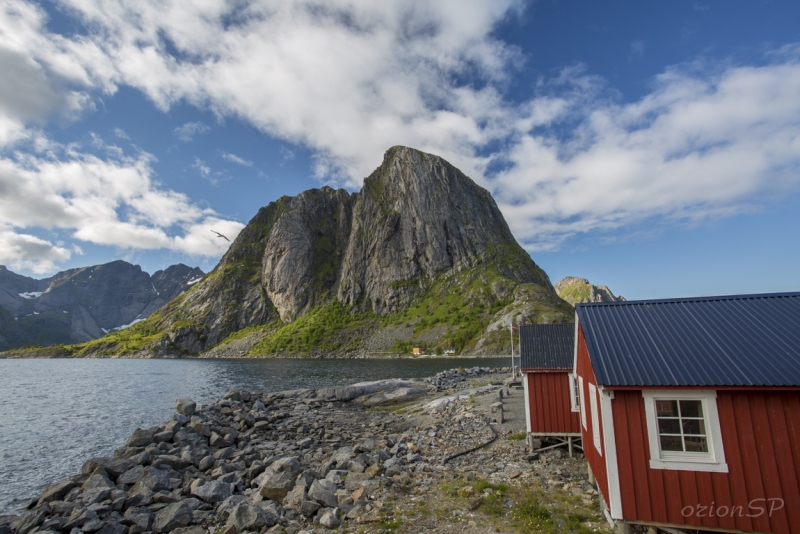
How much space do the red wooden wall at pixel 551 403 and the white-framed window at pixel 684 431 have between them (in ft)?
28.7

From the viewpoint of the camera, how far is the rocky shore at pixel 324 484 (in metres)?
12.8

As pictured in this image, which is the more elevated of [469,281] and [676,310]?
[469,281]

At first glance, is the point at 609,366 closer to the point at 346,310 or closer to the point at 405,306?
the point at 405,306

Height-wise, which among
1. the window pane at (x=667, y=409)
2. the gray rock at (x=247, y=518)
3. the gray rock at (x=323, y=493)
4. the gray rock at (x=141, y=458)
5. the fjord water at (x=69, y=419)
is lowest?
the fjord water at (x=69, y=419)

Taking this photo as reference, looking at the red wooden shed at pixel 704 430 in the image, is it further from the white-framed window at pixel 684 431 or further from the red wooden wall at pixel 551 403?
the red wooden wall at pixel 551 403

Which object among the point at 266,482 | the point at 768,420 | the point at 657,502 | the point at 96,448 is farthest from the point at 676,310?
the point at 96,448

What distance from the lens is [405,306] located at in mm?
181625

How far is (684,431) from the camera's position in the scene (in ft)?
34.9

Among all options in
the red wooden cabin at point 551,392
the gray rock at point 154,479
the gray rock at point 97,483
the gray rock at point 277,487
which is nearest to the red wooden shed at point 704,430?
the red wooden cabin at point 551,392

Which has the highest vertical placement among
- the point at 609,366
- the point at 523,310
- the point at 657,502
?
the point at 523,310

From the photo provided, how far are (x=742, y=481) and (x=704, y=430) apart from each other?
1340mm

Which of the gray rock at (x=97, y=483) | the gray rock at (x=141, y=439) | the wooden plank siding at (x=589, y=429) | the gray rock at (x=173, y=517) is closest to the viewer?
the wooden plank siding at (x=589, y=429)

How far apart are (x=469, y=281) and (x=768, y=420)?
163499 mm

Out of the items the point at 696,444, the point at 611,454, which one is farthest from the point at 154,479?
the point at 696,444
